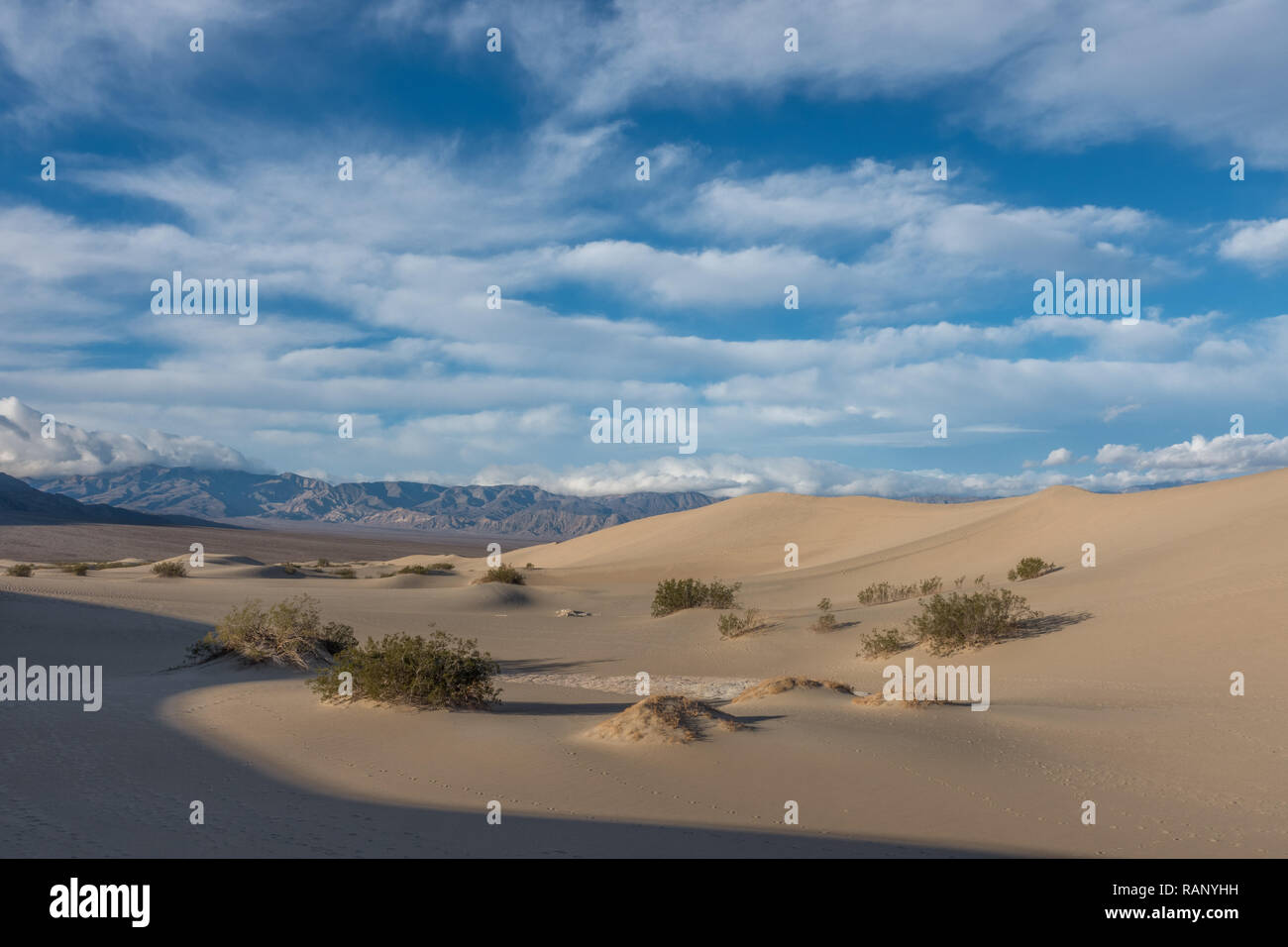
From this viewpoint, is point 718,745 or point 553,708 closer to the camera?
point 718,745

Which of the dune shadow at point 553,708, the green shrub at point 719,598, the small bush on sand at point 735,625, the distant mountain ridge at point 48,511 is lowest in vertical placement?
the dune shadow at point 553,708

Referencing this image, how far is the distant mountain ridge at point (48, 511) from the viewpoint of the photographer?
426ft

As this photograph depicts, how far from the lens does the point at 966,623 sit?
18.1m

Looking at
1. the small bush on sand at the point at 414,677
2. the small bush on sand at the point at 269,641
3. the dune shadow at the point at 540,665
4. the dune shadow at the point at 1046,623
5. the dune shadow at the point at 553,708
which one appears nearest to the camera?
the small bush on sand at the point at 414,677

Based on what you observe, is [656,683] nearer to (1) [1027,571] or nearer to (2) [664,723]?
(2) [664,723]

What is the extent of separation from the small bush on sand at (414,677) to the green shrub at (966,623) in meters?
10.8

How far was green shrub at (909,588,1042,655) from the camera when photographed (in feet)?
59.5

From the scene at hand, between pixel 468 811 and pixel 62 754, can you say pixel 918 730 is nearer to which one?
pixel 468 811

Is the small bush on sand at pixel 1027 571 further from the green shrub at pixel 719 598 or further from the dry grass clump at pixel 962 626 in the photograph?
the green shrub at pixel 719 598

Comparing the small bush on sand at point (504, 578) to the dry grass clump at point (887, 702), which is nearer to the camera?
the dry grass clump at point (887, 702)

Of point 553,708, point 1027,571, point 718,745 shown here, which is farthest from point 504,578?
point 718,745

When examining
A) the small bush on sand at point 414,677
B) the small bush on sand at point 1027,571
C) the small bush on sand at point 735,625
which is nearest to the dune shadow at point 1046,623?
the small bush on sand at point 1027,571

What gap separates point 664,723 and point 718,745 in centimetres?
74

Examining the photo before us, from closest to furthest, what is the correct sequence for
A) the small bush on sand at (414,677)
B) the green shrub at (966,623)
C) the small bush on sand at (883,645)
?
the small bush on sand at (414,677) → the green shrub at (966,623) → the small bush on sand at (883,645)
